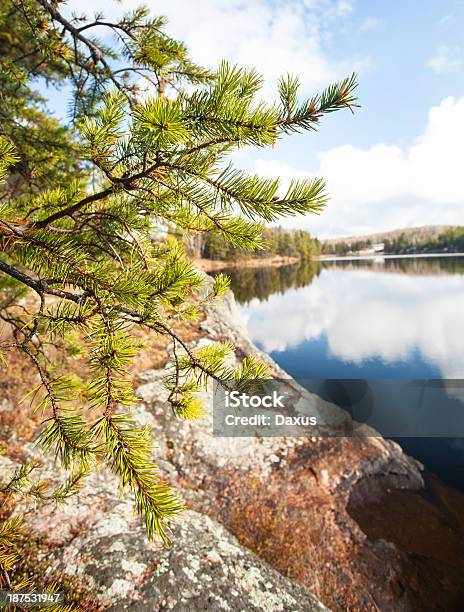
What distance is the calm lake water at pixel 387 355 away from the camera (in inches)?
455

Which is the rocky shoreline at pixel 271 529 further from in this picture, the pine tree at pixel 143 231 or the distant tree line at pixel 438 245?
the distant tree line at pixel 438 245

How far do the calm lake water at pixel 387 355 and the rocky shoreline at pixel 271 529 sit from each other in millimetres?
2647

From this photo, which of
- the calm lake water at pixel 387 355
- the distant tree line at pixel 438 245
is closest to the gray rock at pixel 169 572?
the calm lake water at pixel 387 355

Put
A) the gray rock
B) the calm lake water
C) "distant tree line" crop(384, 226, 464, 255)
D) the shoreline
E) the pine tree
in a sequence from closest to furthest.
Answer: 1. the pine tree
2. the gray rock
3. the calm lake water
4. the shoreline
5. "distant tree line" crop(384, 226, 464, 255)

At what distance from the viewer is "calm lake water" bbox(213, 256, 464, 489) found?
37.9 feet

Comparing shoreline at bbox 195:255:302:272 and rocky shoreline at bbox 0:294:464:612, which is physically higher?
shoreline at bbox 195:255:302:272

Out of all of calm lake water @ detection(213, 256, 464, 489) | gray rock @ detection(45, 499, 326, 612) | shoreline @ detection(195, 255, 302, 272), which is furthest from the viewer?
shoreline @ detection(195, 255, 302, 272)

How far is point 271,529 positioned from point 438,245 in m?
172

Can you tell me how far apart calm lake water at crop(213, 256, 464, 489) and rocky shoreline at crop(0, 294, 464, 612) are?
2647 mm

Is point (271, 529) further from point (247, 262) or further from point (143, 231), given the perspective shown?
point (247, 262)

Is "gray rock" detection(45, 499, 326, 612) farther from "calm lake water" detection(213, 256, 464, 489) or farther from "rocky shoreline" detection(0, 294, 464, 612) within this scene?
"calm lake water" detection(213, 256, 464, 489)

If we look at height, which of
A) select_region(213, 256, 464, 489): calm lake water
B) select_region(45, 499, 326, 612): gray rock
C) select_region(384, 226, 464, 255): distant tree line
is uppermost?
select_region(384, 226, 464, 255): distant tree line

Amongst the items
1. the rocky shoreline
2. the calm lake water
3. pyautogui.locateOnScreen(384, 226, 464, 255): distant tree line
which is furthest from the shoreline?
pyautogui.locateOnScreen(384, 226, 464, 255): distant tree line

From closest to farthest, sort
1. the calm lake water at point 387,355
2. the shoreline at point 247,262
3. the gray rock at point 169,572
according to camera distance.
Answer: the gray rock at point 169,572, the calm lake water at point 387,355, the shoreline at point 247,262
